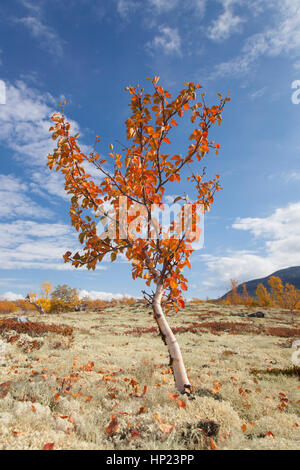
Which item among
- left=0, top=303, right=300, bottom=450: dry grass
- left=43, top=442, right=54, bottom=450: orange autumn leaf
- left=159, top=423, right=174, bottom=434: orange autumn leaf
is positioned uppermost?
left=43, top=442, right=54, bottom=450: orange autumn leaf

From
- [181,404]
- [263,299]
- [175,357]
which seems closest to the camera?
[181,404]

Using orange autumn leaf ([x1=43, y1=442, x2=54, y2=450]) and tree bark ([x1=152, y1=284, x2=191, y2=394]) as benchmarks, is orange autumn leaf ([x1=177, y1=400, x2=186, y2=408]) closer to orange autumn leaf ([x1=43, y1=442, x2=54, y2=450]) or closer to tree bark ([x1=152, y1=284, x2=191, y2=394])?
tree bark ([x1=152, y1=284, x2=191, y2=394])

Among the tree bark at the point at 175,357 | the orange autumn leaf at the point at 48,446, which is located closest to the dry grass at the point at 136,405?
the orange autumn leaf at the point at 48,446

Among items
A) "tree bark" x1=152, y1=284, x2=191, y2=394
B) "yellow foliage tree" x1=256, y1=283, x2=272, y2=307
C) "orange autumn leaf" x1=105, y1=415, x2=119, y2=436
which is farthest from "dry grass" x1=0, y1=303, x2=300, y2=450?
"yellow foliage tree" x1=256, y1=283, x2=272, y2=307

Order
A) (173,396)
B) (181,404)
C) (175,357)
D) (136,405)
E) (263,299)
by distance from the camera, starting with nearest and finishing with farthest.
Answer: (181,404) < (136,405) < (173,396) < (175,357) < (263,299)

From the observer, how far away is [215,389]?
18.4ft

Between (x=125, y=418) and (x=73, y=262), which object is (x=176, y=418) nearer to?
(x=125, y=418)

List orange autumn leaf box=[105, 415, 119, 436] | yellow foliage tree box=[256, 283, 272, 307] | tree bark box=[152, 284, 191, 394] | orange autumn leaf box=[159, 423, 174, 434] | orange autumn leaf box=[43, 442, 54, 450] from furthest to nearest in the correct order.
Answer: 1. yellow foliage tree box=[256, 283, 272, 307]
2. tree bark box=[152, 284, 191, 394]
3. orange autumn leaf box=[105, 415, 119, 436]
4. orange autumn leaf box=[159, 423, 174, 434]
5. orange autumn leaf box=[43, 442, 54, 450]

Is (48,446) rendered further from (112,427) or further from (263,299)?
(263,299)

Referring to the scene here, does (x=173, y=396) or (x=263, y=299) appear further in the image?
(x=263, y=299)

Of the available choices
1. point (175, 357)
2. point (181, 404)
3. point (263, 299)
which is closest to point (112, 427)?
point (181, 404)

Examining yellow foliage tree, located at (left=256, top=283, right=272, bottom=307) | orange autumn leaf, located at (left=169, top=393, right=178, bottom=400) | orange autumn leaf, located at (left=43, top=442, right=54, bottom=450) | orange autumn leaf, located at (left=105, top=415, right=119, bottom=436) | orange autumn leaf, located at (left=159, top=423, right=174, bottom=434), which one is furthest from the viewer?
yellow foliage tree, located at (left=256, top=283, right=272, bottom=307)

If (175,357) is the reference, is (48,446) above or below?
below

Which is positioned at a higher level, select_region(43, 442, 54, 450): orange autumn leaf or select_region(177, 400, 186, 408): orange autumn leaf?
select_region(43, 442, 54, 450): orange autumn leaf
